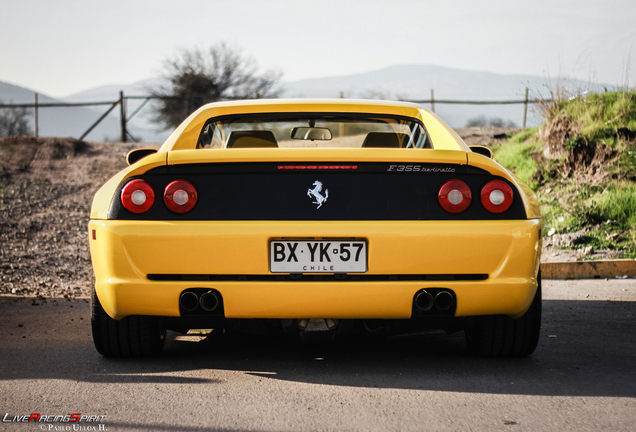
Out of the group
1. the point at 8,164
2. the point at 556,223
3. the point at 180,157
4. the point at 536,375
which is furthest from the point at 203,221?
the point at 8,164

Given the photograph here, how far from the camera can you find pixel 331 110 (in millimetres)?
3775

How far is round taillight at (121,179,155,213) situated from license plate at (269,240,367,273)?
0.61m

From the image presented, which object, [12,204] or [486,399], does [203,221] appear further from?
[12,204]

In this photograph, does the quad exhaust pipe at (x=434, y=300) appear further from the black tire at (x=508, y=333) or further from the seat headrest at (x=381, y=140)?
the seat headrest at (x=381, y=140)

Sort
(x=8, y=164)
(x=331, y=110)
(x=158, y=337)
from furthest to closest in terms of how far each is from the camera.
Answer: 1. (x=8, y=164)
2. (x=331, y=110)
3. (x=158, y=337)

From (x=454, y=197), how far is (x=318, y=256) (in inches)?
27.1

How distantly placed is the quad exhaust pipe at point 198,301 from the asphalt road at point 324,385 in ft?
1.19

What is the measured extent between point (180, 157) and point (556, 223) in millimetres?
A: 7366

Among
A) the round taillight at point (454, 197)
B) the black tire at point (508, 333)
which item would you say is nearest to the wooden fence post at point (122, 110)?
the black tire at point (508, 333)

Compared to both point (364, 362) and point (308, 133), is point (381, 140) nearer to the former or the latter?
point (308, 133)

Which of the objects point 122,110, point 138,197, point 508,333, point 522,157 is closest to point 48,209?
point 522,157

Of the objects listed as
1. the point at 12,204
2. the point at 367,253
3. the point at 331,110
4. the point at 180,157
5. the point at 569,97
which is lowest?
the point at 12,204

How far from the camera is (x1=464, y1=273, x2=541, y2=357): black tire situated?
3.22 metres

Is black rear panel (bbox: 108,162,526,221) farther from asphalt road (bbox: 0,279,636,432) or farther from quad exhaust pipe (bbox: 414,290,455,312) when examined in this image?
asphalt road (bbox: 0,279,636,432)
